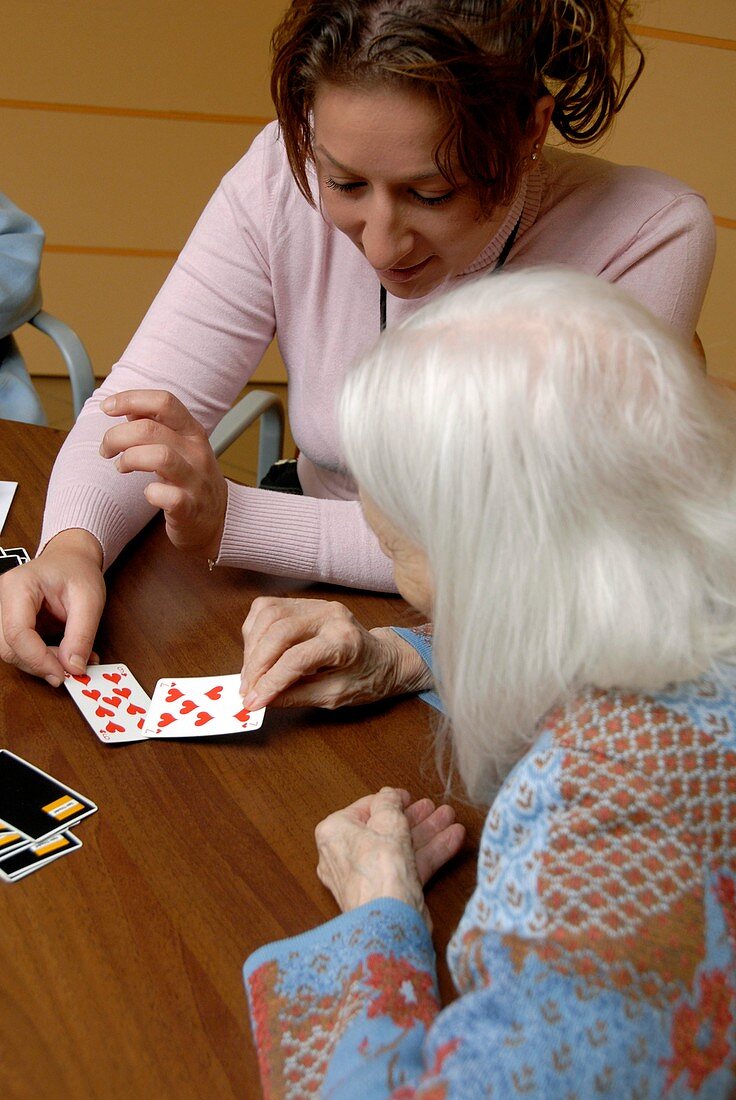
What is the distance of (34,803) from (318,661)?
0.38 metres

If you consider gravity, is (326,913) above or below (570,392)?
below

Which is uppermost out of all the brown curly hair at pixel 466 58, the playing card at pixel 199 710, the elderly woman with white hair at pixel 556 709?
the brown curly hair at pixel 466 58

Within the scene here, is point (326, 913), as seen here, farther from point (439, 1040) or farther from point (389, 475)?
point (389, 475)

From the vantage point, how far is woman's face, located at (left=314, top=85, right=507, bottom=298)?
1.33 meters

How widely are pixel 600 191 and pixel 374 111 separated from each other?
1.84 feet

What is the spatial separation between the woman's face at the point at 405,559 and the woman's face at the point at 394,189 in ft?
1.66

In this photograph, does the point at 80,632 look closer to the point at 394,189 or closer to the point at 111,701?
the point at 111,701

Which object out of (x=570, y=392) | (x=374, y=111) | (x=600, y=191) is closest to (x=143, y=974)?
(x=570, y=392)

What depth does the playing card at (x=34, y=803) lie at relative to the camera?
1.15 m

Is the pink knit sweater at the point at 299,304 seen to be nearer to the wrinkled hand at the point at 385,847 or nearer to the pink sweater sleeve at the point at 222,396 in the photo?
the pink sweater sleeve at the point at 222,396

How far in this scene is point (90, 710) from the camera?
1.34 m

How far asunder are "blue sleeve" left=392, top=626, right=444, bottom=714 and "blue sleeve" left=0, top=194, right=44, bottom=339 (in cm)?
156

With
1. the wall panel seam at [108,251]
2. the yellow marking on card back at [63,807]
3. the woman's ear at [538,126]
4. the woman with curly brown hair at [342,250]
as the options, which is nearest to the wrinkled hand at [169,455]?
the woman with curly brown hair at [342,250]

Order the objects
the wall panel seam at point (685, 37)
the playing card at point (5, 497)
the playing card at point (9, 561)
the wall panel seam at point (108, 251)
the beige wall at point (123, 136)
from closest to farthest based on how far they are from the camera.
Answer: the playing card at point (9, 561) → the playing card at point (5, 497) → the wall panel seam at point (685, 37) → the beige wall at point (123, 136) → the wall panel seam at point (108, 251)
